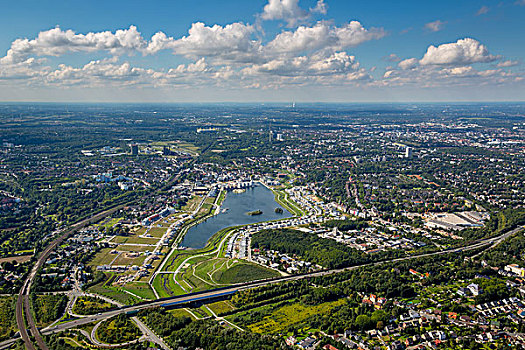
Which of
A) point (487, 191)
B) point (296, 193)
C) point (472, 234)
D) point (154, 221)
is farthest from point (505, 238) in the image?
point (154, 221)

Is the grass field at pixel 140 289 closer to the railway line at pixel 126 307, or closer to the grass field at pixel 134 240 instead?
the railway line at pixel 126 307

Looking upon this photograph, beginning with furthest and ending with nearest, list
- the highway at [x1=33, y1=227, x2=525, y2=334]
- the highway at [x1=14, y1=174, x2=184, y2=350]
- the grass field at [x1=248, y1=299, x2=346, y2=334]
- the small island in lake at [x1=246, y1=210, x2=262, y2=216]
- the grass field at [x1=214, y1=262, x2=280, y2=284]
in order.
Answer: the small island in lake at [x1=246, y1=210, x2=262, y2=216] → the grass field at [x1=214, y1=262, x2=280, y2=284] → the highway at [x1=33, y1=227, x2=525, y2=334] → the grass field at [x1=248, y1=299, x2=346, y2=334] → the highway at [x1=14, y1=174, x2=184, y2=350]

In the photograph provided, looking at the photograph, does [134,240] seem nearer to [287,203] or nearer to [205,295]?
[205,295]

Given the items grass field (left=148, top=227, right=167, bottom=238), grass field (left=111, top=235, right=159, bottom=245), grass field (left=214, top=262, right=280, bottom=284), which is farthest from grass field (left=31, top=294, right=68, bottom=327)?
grass field (left=148, top=227, right=167, bottom=238)

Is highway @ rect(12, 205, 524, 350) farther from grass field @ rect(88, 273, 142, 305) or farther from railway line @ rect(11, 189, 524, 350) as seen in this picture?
grass field @ rect(88, 273, 142, 305)

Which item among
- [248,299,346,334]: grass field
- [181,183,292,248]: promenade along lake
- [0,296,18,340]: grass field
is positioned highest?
[181,183,292,248]: promenade along lake

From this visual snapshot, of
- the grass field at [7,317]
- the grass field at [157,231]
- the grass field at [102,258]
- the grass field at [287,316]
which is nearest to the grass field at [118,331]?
the grass field at [7,317]

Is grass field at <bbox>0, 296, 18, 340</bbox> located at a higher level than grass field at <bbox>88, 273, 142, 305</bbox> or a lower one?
lower

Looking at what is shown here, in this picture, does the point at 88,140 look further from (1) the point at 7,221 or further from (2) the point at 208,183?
(1) the point at 7,221
